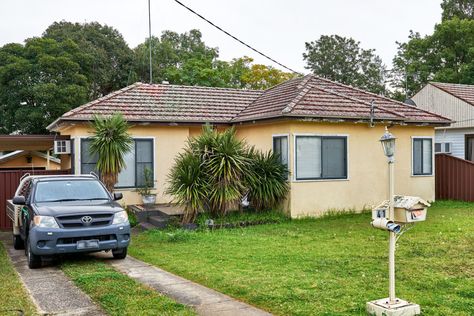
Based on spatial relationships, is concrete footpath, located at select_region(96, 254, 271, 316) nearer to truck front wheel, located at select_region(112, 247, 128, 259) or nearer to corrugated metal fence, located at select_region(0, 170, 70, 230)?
truck front wheel, located at select_region(112, 247, 128, 259)

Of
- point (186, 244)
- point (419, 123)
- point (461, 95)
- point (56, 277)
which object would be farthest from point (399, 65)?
point (56, 277)

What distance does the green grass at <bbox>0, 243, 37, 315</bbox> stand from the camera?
611 cm

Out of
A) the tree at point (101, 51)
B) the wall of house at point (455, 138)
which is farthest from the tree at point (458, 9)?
the tree at point (101, 51)

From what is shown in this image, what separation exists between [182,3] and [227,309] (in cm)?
911

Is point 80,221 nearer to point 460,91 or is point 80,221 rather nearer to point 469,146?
point 469,146

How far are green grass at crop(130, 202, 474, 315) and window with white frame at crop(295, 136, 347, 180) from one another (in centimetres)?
175

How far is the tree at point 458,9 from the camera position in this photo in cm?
4028

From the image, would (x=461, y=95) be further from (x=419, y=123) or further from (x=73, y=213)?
(x=73, y=213)

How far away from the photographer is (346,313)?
564 centimetres

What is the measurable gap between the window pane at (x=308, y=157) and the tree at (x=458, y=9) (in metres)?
32.3

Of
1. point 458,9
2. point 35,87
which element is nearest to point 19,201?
point 35,87

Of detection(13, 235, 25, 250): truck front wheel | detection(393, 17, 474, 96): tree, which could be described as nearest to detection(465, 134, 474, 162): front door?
detection(393, 17, 474, 96): tree

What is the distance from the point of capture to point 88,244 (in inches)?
344

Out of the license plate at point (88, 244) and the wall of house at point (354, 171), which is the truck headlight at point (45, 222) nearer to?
the license plate at point (88, 244)
